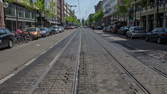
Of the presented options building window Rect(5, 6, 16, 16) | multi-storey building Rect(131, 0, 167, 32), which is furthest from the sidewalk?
building window Rect(5, 6, 16, 16)

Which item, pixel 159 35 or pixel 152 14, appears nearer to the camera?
pixel 159 35

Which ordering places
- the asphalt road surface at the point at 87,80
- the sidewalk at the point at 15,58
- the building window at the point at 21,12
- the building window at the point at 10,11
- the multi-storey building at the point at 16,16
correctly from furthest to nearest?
1. the building window at the point at 21,12
2. the multi-storey building at the point at 16,16
3. the building window at the point at 10,11
4. the sidewalk at the point at 15,58
5. the asphalt road surface at the point at 87,80

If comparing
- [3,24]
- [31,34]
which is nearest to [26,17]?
[3,24]

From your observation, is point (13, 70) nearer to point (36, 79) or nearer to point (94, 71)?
point (36, 79)

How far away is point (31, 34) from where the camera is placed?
3139 cm

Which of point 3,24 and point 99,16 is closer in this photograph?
point 3,24

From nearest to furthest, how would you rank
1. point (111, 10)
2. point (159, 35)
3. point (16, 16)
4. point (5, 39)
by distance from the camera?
1. point (5, 39)
2. point (159, 35)
3. point (16, 16)
4. point (111, 10)

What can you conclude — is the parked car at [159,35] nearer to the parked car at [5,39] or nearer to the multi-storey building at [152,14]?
the multi-storey building at [152,14]

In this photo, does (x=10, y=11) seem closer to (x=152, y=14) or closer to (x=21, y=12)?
(x=21, y=12)

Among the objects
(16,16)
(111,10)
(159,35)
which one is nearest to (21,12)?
(16,16)

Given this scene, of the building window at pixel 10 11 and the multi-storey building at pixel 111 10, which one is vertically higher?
the multi-storey building at pixel 111 10

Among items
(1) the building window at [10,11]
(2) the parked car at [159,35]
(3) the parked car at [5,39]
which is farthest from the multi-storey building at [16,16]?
(2) the parked car at [159,35]

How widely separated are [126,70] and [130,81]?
1.79 meters

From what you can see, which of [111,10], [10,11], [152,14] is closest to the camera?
[10,11]
